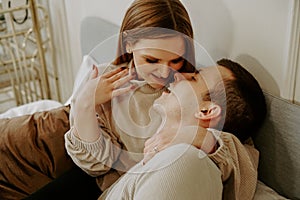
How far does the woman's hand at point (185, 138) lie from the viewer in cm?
91

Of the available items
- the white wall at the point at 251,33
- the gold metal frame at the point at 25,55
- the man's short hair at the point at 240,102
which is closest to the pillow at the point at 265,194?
Result: the man's short hair at the point at 240,102

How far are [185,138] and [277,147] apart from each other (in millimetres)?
269

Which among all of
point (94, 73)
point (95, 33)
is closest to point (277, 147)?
point (94, 73)

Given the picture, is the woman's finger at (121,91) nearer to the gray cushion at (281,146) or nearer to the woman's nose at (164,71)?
the woman's nose at (164,71)

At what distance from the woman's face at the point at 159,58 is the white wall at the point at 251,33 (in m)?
0.22

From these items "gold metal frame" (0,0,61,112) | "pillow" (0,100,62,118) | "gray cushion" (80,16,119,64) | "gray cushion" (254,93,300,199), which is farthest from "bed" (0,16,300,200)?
"gold metal frame" (0,0,61,112)

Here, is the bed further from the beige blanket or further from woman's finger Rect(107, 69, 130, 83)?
the beige blanket

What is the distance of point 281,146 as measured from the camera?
1.04m

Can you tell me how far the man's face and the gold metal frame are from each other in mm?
1200

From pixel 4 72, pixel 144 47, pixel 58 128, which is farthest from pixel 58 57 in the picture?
pixel 144 47

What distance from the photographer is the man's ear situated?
3.05ft

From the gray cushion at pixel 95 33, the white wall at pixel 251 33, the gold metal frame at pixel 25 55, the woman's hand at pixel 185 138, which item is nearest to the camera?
the woman's hand at pixel 185 138

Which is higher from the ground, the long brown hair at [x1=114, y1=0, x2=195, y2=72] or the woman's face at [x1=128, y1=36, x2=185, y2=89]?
the long brown hair at [x1=114, y1=0, x2=195, y2=72]

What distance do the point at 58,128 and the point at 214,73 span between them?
52 cm
